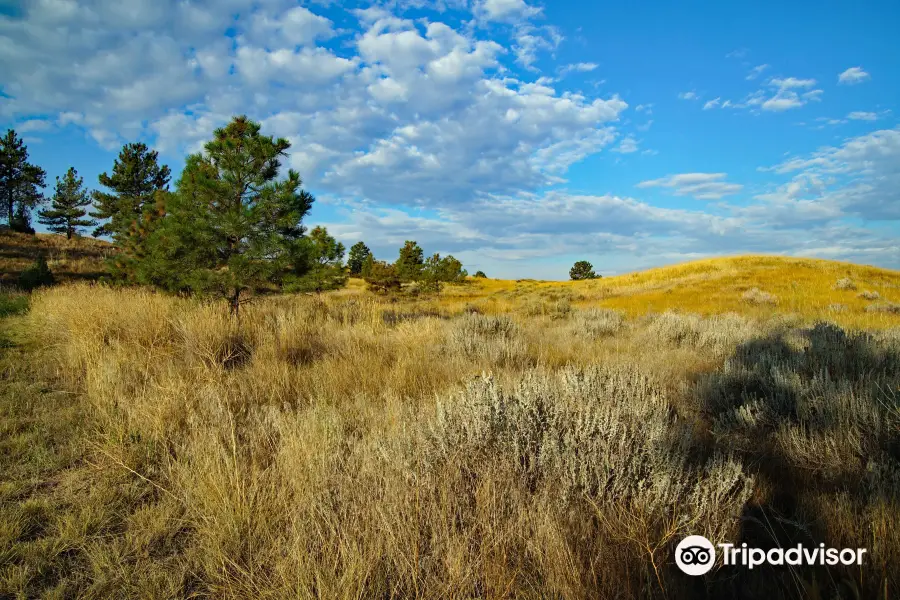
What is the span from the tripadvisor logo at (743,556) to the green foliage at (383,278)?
2956 cm

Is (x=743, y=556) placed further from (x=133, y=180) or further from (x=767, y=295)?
(x=133, y=180)

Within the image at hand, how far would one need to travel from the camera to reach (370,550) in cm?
171

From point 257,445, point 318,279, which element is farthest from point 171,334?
point 257,445

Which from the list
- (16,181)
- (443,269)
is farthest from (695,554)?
(16,181)

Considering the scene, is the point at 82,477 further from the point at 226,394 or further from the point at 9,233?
the point at 9,233

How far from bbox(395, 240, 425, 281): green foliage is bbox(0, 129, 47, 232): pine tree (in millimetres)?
34027

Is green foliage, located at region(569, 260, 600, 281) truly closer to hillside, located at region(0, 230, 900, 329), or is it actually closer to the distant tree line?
hillside, located at region(0, 230, 900, 329)

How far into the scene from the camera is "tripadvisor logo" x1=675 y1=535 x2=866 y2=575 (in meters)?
1.65

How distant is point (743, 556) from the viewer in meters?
1.75

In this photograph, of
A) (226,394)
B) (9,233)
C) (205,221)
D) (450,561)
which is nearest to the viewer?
(450,561)

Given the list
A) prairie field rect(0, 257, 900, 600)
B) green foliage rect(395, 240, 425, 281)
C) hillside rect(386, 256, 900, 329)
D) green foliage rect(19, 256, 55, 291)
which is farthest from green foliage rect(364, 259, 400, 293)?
prairie field rect(0, 257, 900, 600)

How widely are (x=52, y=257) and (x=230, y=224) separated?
29.6 meters

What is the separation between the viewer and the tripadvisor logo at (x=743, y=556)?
165 cm

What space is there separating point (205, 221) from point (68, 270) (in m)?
23.6
